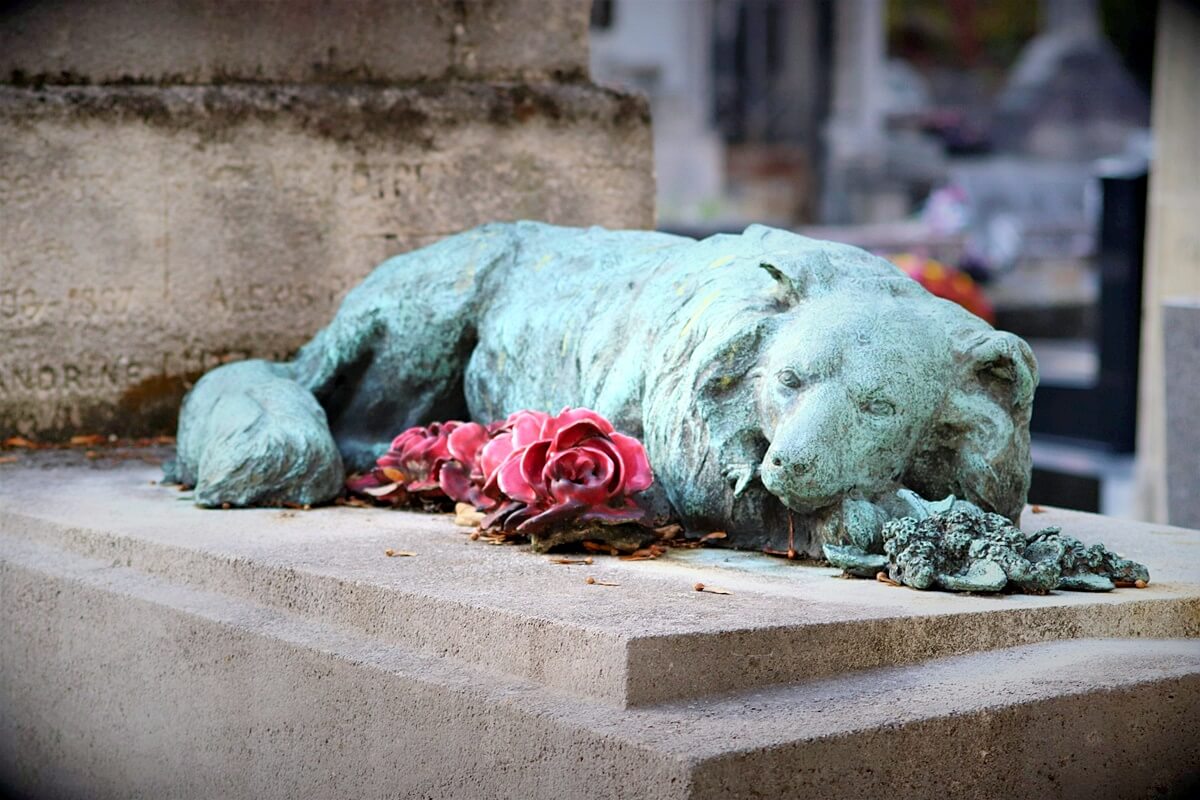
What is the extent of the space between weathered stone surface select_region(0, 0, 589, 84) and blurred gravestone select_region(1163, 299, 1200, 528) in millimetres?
2230

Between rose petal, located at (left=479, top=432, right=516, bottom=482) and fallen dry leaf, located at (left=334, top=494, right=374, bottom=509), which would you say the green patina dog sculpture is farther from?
rose petal, located at (left=479, top=432, right=516, bottom=482)

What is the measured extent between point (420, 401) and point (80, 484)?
38.0 inches

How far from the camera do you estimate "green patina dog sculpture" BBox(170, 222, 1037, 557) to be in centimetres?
384

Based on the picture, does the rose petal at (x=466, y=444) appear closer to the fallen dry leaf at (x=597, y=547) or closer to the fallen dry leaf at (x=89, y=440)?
the fallen dry leaf at (x=597, y=547)

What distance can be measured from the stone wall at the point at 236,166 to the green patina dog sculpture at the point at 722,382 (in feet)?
2.84

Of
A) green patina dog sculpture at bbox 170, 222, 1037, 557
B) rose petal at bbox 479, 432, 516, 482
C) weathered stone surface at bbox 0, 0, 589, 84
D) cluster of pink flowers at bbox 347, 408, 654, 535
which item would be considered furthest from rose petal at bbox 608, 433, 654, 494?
weathered stone surface at bbox 0, 0, 589, 84

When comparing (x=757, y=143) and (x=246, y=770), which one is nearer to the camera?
(x=246, y=770)

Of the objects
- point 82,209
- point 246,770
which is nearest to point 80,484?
point 82,209

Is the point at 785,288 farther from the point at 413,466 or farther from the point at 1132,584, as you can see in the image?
the point at 413,466

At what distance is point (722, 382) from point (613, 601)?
0.67 metres

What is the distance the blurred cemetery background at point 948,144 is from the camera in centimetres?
1125

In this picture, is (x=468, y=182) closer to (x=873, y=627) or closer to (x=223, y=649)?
(x=223, y=649)

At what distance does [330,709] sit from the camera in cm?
361

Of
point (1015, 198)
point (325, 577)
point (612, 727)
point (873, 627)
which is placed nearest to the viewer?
point (612, 727)
